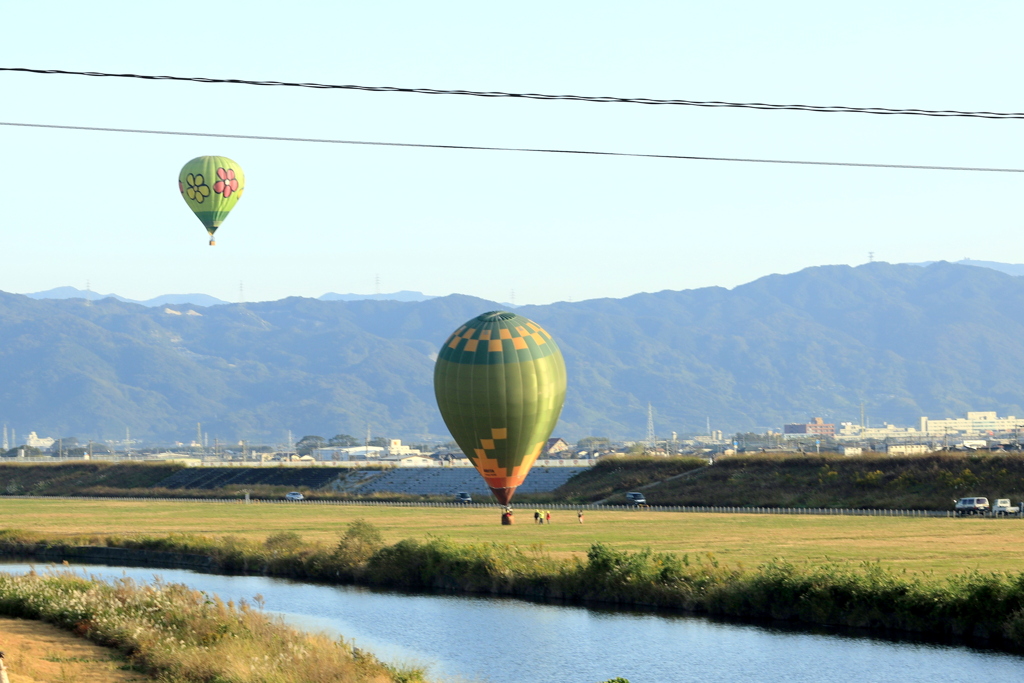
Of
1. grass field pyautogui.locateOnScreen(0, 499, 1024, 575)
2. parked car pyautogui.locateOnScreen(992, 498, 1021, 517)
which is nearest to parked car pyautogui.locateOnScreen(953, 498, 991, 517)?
parked car pyautogui.locateOnScreen(992, 498, 1021, 517)

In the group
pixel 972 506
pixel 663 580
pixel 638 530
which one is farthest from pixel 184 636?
pixel 972 506

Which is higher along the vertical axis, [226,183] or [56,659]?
[226,183]

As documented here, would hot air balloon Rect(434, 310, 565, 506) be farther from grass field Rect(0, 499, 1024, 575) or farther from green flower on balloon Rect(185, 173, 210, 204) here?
green flower on balloon Rect(185, 173, 210, 204)

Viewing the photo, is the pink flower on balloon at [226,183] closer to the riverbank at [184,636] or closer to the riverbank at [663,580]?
the riverbank at [663,580]

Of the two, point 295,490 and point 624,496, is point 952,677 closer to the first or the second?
point 624,496

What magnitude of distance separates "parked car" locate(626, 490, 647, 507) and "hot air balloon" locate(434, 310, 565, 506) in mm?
40353

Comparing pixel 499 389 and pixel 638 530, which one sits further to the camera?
pixel 638 530

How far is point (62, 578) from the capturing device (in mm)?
46469

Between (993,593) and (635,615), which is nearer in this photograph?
(993,593)

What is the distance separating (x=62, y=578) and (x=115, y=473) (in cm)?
13712

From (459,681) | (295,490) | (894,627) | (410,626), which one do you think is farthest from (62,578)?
(295,490)

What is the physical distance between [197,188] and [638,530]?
44.7 meters

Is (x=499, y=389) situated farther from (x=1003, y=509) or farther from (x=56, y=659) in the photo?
(x=56, y=659)

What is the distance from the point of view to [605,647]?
143 feet
